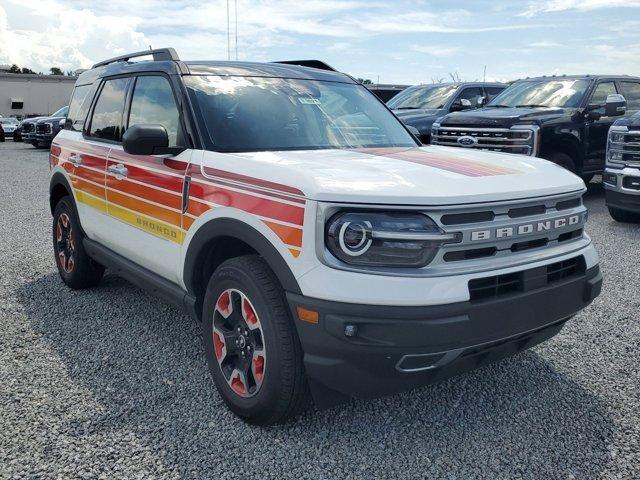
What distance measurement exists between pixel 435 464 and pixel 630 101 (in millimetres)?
9572

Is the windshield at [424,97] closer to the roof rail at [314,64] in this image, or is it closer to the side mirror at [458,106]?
the side mirror at [458,106]

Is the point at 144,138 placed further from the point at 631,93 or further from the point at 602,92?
the point at 631,93

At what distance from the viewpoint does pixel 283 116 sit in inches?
142

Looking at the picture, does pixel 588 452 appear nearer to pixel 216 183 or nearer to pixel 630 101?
pixel 216 183

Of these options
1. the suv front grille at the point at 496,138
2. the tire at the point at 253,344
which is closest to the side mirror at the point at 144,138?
the tire at the point at 253,344

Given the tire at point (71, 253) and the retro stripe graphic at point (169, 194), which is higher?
the retro stripe graphic at point (169, 194)

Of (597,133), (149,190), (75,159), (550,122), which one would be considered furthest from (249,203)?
(597,133)

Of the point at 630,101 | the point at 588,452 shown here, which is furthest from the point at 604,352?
the point at 630,101

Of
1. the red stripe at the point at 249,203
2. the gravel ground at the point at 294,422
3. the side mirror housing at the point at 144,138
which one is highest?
the side mirror housing at the point at 144,138

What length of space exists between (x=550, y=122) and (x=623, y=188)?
1832 mm

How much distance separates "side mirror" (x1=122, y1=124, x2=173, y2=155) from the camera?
3191 mm

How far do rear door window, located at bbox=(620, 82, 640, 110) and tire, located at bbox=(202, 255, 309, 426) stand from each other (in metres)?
9.33

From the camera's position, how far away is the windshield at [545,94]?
31.1 ft

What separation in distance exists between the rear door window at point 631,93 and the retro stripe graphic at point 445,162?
8098 millimetres
